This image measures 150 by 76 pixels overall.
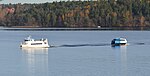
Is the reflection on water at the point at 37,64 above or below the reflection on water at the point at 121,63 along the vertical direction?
above

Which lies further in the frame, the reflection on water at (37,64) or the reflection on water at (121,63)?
the reflection on water at (121,63)

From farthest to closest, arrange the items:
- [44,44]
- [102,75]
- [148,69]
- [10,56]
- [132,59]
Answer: [44,44] < [10,56] < [132,59] < [148,69] < [102,75]

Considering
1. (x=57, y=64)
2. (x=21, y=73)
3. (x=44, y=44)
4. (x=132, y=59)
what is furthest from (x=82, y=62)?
(x=44, y=44)

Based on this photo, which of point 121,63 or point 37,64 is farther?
point 121,63

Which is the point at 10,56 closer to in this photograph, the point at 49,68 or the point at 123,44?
the point at 49,68

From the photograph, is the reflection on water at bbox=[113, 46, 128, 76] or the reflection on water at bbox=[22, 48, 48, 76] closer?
the reflection on water at bbox=[22, 48, 48, 76]

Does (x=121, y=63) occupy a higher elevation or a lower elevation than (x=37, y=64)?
lower

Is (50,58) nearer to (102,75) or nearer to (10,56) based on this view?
(10,56)

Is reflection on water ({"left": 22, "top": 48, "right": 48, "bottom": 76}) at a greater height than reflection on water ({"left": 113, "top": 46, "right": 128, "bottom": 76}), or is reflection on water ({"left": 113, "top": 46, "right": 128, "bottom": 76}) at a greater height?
reflection on water ({"left": 22, "top": 48, "right": 48, "bottom": 76})

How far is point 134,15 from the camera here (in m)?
198

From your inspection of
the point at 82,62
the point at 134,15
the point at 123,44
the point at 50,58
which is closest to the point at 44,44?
the point at 123,44

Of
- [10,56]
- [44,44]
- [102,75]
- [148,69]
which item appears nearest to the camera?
[102,75]

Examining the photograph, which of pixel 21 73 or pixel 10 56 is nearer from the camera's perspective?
pixel 21 73

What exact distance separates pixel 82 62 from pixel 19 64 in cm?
610
